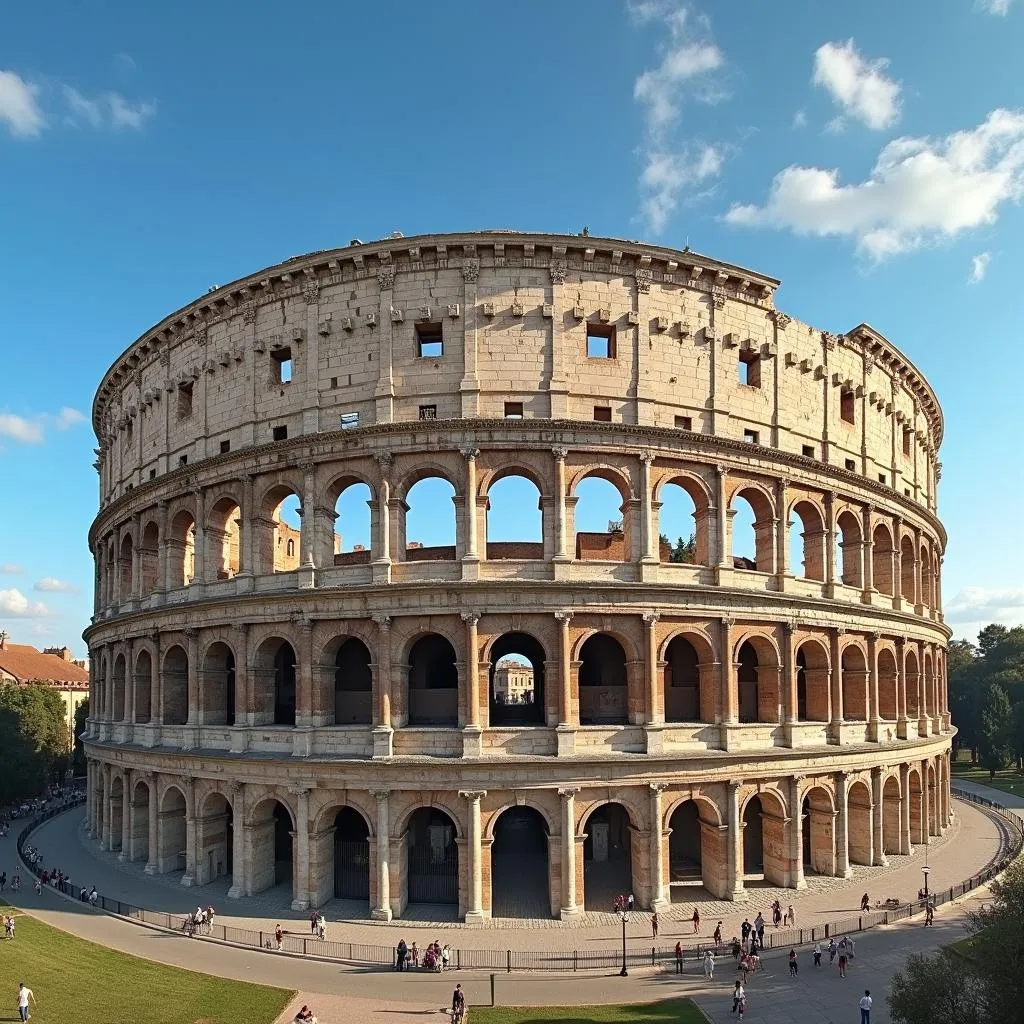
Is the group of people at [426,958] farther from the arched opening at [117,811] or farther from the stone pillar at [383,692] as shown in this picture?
the arched opening at [117,811]

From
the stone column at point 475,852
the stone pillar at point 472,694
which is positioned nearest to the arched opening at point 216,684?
the stone pillar at point 472,694

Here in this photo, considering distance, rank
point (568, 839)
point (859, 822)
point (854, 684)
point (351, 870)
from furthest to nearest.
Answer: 1. point (854, 684)
2. point (859, 822)
3. point (351, 870)
4. point (568, 839)

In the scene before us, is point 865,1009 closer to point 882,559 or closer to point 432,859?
point 432,859

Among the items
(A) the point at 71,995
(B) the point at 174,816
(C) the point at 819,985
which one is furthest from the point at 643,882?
(B) the point at 174,816

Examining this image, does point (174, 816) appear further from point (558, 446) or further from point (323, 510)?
point (558, 446)

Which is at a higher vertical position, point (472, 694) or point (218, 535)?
point (218, 535)

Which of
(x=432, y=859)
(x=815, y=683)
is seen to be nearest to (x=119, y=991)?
(x=432, y=859)

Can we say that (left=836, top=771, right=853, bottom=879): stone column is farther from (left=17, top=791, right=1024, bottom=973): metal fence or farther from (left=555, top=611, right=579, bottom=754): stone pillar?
(left=555, top=611, right=579, bottom=754): stone pillar
